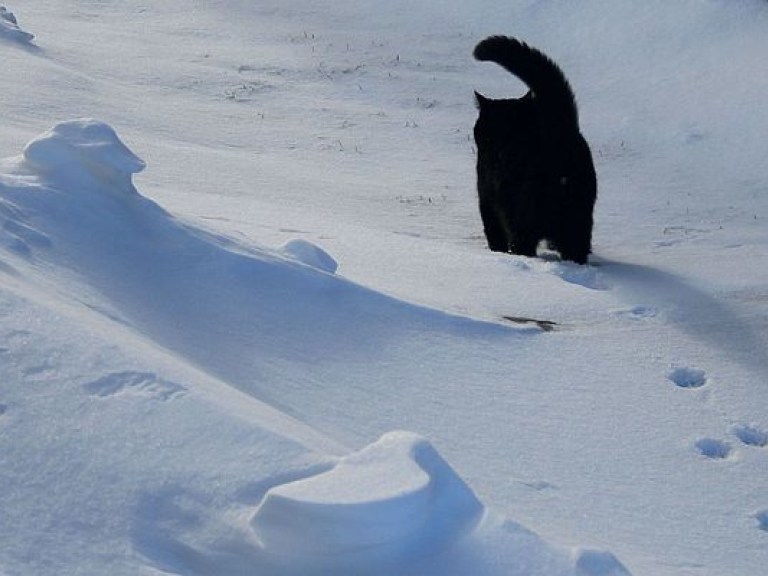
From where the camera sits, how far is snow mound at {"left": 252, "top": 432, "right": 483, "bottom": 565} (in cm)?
247

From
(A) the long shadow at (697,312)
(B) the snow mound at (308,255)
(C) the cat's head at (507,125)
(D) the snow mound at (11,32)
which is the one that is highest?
(C) the cat's head at (507,125)

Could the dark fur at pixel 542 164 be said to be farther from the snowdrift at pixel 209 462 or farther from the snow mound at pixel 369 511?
the snow mound at pixel 369 511

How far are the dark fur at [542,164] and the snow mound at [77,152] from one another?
2766mm

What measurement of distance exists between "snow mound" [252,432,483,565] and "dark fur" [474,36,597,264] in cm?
418

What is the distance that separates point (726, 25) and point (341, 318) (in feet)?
30.1

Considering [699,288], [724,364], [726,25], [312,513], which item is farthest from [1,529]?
[726,25]

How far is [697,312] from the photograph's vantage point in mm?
5879

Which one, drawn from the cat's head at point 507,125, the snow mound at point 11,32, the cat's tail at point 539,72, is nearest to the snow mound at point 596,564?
the cat's tail at point 539,72

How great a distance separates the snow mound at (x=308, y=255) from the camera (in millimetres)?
4770

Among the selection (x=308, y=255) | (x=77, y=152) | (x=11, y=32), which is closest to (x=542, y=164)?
(x=308, y=255)

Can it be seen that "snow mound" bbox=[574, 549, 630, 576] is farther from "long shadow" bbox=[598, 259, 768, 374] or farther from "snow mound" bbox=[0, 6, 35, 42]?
"snow mound" bbox=[0, 6, 35, 42]

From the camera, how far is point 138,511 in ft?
8.68

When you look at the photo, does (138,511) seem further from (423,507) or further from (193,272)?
(193,272)

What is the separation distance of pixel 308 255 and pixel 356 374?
0.83 metres
